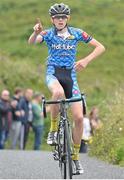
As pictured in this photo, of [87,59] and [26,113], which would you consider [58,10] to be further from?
[26,113]

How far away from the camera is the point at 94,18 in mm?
58406

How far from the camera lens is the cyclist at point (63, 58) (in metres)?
12.8

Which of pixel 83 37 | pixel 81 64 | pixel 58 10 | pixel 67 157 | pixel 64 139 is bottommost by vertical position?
pixel 67 157

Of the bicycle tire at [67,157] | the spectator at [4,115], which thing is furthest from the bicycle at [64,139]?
the spectator at [4,115]

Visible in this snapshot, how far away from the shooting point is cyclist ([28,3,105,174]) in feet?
42.1

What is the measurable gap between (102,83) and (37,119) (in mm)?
17387

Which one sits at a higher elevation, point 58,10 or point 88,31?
point 88,31

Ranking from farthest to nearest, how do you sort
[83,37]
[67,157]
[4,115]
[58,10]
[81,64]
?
[4,115] < [83,37] < [58,10] < [81,64] < [67,157]

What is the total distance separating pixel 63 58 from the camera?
13.1 meters

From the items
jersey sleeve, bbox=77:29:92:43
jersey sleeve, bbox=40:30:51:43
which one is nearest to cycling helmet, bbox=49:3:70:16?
jersey sleeve, bbox=40:30:51:43

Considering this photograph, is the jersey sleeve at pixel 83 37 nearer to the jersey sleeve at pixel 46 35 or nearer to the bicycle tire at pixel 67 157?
the jersey sleeve at pixel 46 35

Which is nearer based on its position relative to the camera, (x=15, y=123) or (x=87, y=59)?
(x=87, y=59)

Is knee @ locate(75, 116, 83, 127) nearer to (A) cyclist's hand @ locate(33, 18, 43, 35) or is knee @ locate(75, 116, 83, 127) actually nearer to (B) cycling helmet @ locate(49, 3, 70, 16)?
(A) cyclist's hand @ locate(33, 18, 43, 35)

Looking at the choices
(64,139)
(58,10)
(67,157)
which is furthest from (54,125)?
(58,10)
